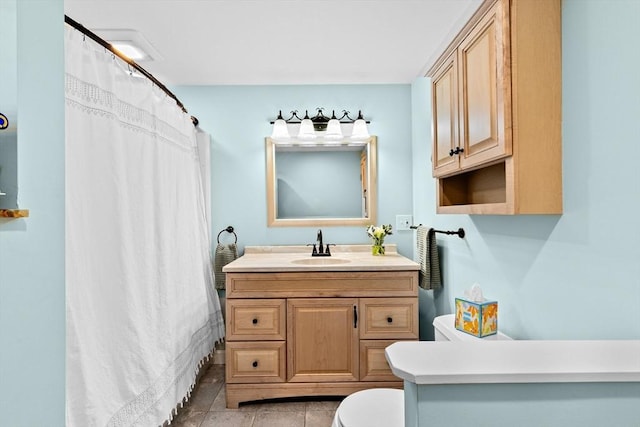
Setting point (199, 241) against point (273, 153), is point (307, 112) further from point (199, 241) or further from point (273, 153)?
point (199, 241)

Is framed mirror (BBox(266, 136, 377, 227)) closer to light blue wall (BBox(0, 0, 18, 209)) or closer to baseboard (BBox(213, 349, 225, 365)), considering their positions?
baseboard (BBox(213, 349, 225, 365))

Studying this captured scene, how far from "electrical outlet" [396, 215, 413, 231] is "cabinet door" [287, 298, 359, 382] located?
91 centimetres

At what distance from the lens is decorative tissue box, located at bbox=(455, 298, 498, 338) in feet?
4.33

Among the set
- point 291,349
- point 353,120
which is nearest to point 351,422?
point 291,349

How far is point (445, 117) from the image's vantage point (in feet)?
5.31

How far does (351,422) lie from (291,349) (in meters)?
0.87

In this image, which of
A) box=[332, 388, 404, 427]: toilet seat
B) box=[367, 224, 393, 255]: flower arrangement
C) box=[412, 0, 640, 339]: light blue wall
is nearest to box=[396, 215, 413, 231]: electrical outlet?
box=[367, 224, 393, 255]: flower arrangement

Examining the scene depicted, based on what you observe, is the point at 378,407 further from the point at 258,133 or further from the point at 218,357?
the point at 258,133

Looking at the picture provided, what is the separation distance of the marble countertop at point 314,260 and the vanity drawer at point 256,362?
0.46 meters

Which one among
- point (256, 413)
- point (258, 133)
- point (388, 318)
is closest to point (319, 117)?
point (258, 133)

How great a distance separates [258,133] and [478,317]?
2.03m

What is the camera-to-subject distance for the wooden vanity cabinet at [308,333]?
2043 mm

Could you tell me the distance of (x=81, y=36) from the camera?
1233 millimetres

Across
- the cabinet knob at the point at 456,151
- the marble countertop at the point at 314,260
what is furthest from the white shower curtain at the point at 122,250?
the cabinet knob at the point at 456,151
